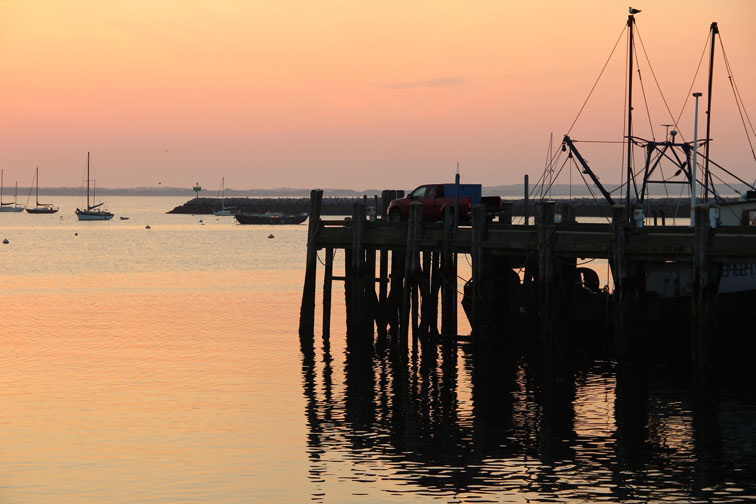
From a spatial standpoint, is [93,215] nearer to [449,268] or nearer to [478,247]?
[449,268]

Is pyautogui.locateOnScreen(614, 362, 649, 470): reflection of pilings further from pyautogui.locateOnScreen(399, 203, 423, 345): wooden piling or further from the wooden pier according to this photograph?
pyautogui.locateOnScreen(399, 203, 423, 345): wooden piling

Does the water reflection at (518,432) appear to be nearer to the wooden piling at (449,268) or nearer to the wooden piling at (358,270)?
the wooden piling at (449,268)

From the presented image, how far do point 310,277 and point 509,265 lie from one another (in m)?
7.01

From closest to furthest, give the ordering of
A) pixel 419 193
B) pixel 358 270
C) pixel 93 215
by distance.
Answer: pixel 358 270 → pixel 419 193 → pixel 93 215

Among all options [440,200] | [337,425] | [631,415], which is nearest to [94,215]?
[440,200]

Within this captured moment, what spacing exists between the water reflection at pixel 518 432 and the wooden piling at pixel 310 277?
3.76m

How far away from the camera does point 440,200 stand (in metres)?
36.4

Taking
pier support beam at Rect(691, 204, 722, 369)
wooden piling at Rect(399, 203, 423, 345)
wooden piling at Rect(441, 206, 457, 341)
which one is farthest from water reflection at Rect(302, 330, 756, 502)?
wooden piling at Rect(399, 203, 423, 345)

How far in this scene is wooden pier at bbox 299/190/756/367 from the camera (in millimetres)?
25953

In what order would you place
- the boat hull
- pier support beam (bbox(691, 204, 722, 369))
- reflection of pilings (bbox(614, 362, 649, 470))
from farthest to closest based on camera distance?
the boat hull < pier support beam (bbox(691, 204, 722, 369)) < reflection of pilings (bbox(614, 362, 649, 470))

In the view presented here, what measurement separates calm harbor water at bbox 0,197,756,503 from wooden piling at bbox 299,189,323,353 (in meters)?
0.61

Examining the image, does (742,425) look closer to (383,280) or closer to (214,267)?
(383,280)

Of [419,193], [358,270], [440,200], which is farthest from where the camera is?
[419,193]

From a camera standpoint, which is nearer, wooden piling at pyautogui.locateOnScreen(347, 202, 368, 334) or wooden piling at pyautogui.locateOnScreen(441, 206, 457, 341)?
wooden piling at pyautogui.locateOnScreen(441, 206, 457, 341)
